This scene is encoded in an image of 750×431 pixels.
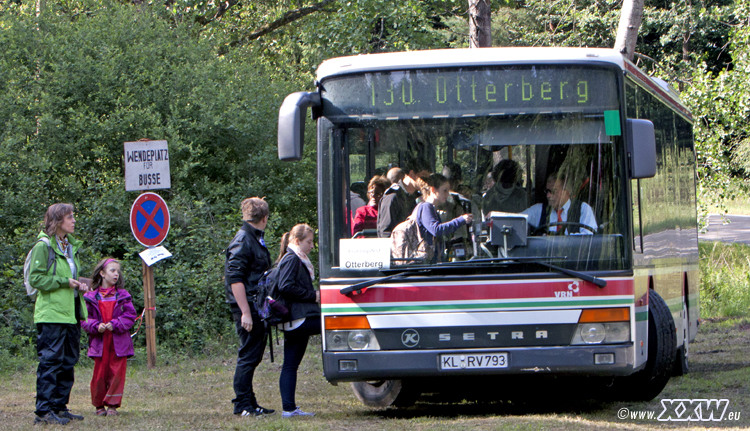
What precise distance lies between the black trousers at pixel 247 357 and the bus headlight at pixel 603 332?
2712 mm

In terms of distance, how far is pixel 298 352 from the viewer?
290 inches

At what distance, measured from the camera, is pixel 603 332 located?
20.9 feet

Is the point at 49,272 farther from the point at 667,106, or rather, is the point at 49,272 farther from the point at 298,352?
the point at 667,106

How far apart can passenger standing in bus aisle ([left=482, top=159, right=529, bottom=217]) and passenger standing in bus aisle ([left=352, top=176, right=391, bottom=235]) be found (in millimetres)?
774

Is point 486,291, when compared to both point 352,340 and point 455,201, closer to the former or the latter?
point 455,201

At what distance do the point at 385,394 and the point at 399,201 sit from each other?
2.27 m

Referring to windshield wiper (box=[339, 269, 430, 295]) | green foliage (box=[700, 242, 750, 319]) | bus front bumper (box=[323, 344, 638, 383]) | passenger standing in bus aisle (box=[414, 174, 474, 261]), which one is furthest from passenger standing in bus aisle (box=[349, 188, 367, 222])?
green foliage (box=[700, 242, 750, 319])

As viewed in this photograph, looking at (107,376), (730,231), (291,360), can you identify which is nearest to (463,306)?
(291,360)

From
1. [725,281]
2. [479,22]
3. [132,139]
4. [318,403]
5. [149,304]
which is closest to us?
[318,403]

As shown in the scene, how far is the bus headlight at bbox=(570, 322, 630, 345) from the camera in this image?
20.9 feet

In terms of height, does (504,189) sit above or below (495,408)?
above

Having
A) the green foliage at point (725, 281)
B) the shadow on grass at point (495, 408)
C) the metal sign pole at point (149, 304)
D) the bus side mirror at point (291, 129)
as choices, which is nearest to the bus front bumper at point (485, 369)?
the shadow on grass at point (495, 408)

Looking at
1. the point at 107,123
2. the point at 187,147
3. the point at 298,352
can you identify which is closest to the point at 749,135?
the point at 187,147

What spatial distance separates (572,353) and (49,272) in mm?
4265
